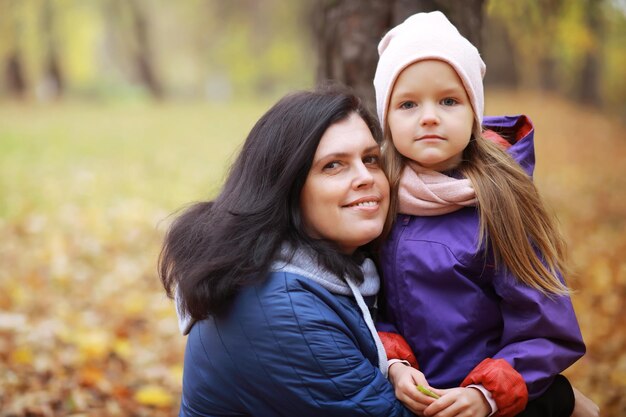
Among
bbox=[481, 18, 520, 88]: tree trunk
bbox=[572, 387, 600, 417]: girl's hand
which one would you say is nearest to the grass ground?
bbox=[572, 387, 600, 417]: girl's hand

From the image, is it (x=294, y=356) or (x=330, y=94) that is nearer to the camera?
(x=294, y=356)

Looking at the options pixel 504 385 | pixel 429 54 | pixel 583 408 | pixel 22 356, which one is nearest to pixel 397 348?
pixel 504 385

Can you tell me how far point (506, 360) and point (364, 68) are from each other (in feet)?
6.17

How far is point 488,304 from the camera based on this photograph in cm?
232

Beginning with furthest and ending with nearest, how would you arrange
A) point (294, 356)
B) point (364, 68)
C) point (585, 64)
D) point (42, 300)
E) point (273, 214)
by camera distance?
point (585, 64) → point (42, 300) → point (364, 68) → point (273, 214) → point (294, 356)

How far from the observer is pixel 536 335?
2225 mm

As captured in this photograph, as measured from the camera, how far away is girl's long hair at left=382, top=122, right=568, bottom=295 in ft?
7.34

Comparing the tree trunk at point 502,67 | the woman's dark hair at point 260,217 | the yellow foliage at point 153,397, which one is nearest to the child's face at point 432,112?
the woman's dark hair at point 260,217

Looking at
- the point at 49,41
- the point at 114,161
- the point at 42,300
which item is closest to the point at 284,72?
the point at 49,41

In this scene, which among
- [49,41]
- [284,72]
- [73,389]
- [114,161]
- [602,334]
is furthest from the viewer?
[284,72]

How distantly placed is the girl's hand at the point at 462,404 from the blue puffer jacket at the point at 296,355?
14cm

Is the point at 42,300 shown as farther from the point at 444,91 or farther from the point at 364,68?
the point at 444,91

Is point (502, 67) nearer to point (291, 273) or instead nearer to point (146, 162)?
point (146, 162)

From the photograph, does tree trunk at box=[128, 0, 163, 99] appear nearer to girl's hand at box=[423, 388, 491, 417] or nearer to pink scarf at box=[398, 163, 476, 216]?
pink scarf at box=[398, 163, 476, 216]
